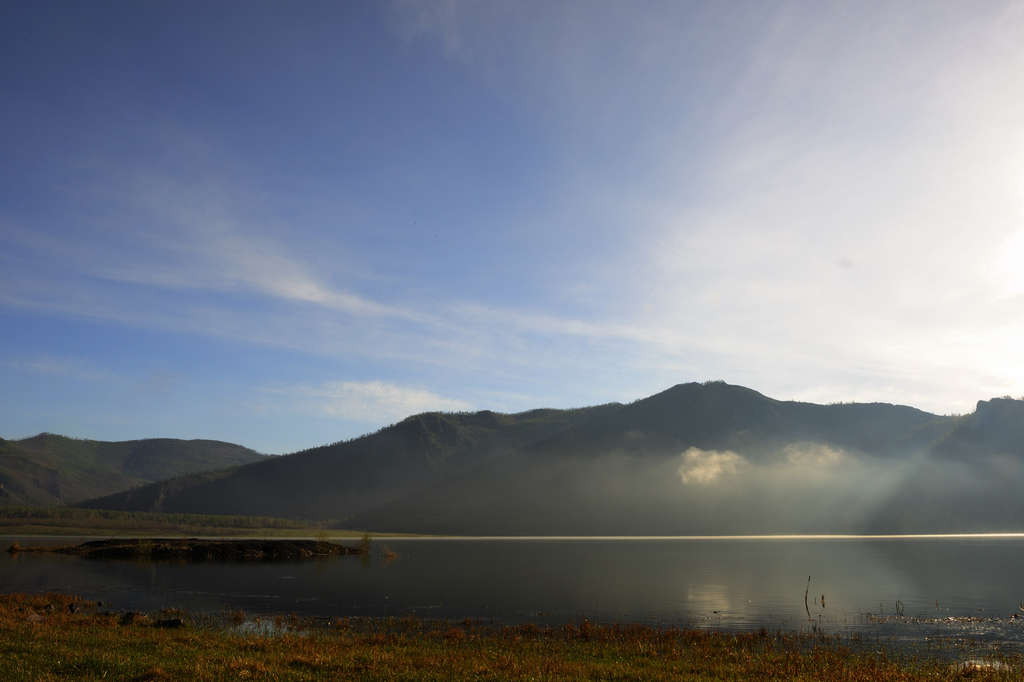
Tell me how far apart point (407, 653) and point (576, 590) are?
43.2 meters

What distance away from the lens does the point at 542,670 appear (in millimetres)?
25469

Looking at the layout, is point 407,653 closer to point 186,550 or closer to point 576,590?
point 576,590

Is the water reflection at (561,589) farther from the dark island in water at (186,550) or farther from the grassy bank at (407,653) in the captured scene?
the dark island in water at (186,550)

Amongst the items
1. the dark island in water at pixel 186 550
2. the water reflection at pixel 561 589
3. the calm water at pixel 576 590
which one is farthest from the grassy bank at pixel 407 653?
the dark island in water at pixel 186 550

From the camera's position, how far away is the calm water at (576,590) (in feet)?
168

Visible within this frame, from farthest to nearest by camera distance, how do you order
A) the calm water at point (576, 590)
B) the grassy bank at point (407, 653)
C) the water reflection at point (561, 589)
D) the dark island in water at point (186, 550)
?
1. the dark island in water at point (186, 550)
2. the water reflection at point (561, 589)
3. the calm water at point (576, 590)
4. the grassy bank at point (407, 653)

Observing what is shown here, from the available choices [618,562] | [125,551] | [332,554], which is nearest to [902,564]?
[618,562]

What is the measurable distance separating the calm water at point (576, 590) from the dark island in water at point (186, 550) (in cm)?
916

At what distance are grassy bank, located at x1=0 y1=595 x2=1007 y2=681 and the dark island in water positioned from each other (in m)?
73.9

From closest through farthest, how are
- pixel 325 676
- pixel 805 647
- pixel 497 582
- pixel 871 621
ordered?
pixel 325 676
pixel 805 647
pixel 871 621
pixel 497 582

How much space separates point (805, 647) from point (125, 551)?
4606 inches

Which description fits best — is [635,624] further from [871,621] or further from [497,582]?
[497,582]

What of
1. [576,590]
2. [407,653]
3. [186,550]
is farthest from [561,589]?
[186,550]

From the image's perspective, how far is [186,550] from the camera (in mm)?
116250
